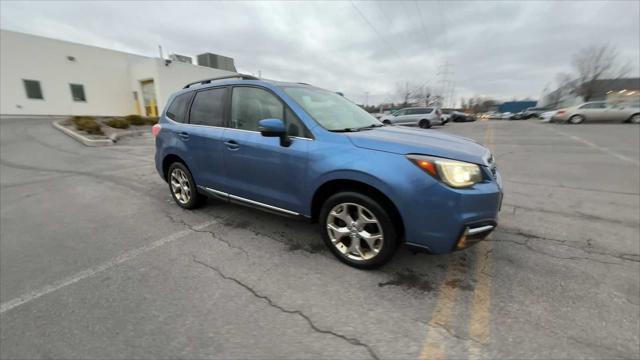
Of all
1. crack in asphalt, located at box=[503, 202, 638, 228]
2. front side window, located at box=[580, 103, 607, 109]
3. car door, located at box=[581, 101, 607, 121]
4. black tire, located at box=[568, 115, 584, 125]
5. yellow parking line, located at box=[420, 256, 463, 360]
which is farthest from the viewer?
black tire, located at box=[568, 115, 584, 125]

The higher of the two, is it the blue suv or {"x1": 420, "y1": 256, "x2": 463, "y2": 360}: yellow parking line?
the blue suv

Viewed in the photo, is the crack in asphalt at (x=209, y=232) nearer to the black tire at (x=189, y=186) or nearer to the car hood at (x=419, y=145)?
the black tire at (x=189, y=186)

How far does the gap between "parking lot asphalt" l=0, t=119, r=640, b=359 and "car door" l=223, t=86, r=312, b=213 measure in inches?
22.1

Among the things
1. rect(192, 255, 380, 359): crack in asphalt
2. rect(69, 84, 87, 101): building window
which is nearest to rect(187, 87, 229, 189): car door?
rect(192, 255, 380, 359): crack in asphalt

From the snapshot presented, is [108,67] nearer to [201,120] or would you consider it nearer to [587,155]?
[201,120]

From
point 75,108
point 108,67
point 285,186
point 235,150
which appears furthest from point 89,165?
point 108,67

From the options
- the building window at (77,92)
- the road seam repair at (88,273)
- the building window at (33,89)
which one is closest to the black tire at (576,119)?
the road seam repair at (88,273)

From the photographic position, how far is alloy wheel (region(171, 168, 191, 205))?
4.39 metres

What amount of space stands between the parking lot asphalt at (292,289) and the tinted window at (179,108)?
1.42m

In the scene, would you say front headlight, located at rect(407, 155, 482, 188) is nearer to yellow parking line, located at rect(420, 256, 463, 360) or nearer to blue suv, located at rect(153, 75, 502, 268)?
blue suv, located at rect(153, 75, 502, 268)

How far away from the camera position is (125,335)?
2068 millimetres

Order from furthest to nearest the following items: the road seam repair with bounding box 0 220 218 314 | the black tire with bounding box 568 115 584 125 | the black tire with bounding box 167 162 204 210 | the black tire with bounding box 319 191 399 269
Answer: the black tire with bounding box 568 115 584 125 < the black tire with bounding box 167 162 204 210 < the black tire with bounding box 319 191 399 269 < the road seam repair with bounding box 0 220 218 314

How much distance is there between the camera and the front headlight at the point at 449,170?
2357 millimetres

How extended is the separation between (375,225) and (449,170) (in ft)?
2.62
